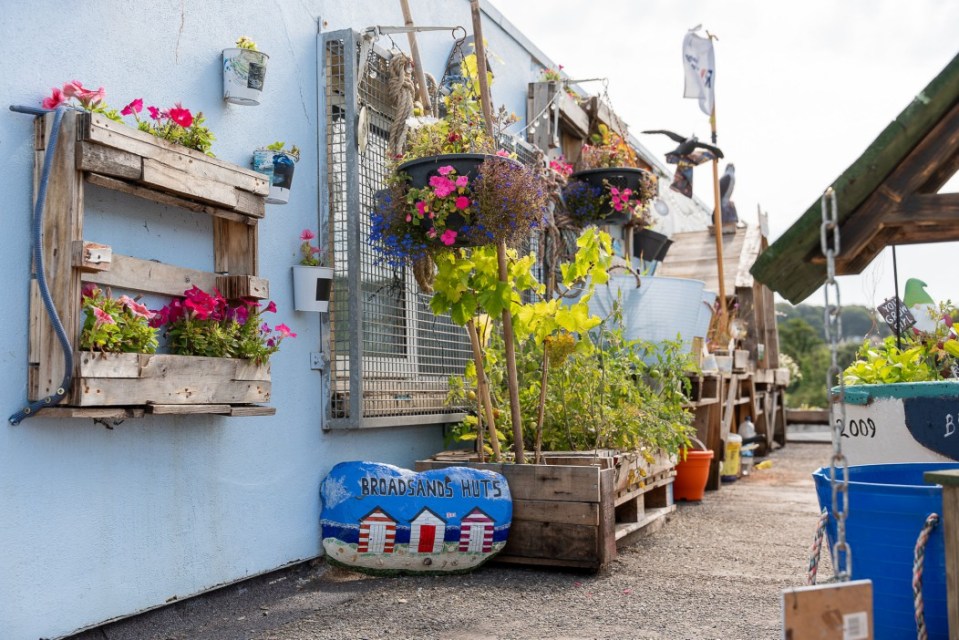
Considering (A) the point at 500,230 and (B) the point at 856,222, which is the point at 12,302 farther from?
(B) the point at 856,222

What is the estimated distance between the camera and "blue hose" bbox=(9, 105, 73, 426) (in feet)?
9.29

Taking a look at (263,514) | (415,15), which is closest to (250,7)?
(415,15)

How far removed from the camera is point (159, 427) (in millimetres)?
3484

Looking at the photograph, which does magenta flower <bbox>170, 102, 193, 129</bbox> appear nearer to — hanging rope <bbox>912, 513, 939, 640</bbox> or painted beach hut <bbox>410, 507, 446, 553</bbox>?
painted beach hut <bbox>410, 507, 446, 553</bbox>

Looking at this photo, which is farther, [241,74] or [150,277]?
[241,74]

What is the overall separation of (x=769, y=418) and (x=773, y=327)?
145 cm

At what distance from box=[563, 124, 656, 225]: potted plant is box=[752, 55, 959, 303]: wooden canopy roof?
4464mm

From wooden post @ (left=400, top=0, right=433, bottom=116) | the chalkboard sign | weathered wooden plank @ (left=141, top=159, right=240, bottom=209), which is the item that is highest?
Result: wooden post @ (left=400, top=0, right=433, bottom=116)

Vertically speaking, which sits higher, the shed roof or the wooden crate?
the shed roof

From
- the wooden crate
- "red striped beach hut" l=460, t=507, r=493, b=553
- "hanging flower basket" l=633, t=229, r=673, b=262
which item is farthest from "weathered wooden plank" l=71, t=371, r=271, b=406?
"hanging flower basket" l=633, t=229, r=673, b=262

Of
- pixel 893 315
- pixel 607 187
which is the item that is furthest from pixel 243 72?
pixel 893 315

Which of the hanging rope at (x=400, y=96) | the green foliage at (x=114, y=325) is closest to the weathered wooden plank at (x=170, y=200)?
the green foliage at (x=114, y=325)

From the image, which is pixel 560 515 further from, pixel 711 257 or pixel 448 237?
pixel 711 257

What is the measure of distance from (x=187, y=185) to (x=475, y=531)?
6.67 feet
